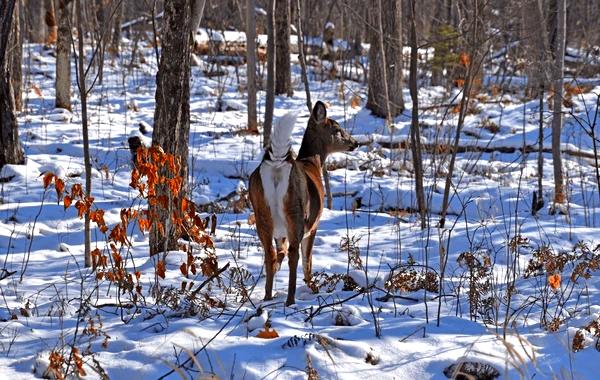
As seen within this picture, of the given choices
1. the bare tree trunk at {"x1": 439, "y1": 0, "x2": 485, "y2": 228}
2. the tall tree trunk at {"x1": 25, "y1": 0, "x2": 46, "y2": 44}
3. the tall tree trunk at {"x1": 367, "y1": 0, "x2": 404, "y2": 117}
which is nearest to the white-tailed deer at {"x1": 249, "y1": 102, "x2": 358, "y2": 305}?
the bare tree trunk at {"x1": 439, "y1": 0, "x2": 485, "y2": 228}

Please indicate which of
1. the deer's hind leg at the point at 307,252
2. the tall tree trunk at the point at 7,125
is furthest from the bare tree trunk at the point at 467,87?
the tall tree trunk at the point at 7,125

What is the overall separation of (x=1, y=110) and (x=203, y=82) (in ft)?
32.5

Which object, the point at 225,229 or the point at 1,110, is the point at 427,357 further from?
the point at 1,110

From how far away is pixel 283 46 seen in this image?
18.0m

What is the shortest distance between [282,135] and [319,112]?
196cm

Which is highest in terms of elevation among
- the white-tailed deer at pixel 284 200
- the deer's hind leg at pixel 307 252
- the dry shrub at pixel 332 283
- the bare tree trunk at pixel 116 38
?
the bare tree trunk at pixel 116 38

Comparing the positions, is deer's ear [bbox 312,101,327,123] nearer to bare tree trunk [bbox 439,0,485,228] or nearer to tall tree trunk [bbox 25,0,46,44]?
bare tree trunk [bbox 439,0,485,228]

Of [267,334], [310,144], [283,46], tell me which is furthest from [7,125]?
[283,46]

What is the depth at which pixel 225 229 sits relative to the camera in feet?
29.3

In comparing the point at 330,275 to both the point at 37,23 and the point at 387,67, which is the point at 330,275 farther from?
the point at 37,23

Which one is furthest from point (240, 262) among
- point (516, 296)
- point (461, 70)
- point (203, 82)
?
point (461, 70)

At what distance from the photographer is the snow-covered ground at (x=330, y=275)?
4.73 m

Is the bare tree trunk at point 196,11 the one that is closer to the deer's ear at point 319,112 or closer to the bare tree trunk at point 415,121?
the deer's ear at point 319,112

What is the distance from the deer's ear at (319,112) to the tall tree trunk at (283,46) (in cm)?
1011
